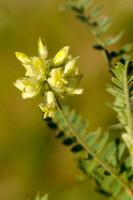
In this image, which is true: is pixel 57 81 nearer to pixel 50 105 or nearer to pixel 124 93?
pixel 50 105

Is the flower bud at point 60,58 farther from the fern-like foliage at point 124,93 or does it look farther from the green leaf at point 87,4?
the green leaf at point 87,4


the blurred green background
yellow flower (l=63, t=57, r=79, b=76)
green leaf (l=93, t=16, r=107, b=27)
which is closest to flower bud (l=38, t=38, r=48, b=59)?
yellow flower (l=63, t=57, r=79, b=76)

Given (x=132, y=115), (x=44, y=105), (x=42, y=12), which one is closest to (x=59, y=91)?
(x=44, y=105)

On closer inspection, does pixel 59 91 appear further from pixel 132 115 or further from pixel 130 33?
pixel 130 33

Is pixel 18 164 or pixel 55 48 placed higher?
pixel 55 48

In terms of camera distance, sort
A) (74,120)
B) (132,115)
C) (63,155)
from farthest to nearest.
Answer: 1. (63,155)
2. (74,120)
3. (132,115)

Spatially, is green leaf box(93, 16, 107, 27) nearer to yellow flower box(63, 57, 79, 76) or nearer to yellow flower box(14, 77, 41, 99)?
yellow flower box(63, 57, 79, 76)

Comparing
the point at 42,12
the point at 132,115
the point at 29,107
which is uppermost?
the point at 42,12

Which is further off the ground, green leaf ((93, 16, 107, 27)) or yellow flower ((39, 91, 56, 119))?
green leaf ((93, 16, 107, 27))
